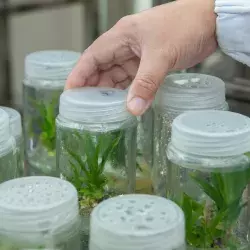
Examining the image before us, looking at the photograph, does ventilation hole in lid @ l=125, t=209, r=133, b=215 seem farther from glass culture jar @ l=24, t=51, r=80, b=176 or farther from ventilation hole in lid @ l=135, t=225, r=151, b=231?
glass culture jar @ l=24, t=51, r=80, b=176

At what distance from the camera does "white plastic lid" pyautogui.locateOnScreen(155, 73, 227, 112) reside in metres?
0.67

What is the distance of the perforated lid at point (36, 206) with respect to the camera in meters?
0.50

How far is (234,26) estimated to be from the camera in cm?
68

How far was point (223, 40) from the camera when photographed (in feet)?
2.30

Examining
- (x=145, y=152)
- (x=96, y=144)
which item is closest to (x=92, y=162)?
(x=96, y=144)

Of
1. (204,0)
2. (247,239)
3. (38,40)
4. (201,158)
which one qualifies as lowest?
(38,40)

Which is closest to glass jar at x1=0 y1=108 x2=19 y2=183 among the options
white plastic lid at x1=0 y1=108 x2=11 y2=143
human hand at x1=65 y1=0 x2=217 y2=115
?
white plastic lid at x1=0 y1=108 x2=11 y2=143

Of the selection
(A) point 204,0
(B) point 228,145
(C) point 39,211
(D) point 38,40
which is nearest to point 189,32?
(A) point 204,0

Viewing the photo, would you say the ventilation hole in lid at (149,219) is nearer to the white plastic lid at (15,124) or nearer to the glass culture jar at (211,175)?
the glass culture jar at (211,175)

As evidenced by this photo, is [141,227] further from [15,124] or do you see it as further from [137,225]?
[15,124]

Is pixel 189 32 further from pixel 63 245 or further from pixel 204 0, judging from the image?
pixel 63 245

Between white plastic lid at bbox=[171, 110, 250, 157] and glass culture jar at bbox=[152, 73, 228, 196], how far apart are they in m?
0.09

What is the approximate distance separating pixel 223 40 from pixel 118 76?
0.49ft

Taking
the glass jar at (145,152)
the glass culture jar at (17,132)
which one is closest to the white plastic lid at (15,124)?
the glass culture jar at (17,132)
